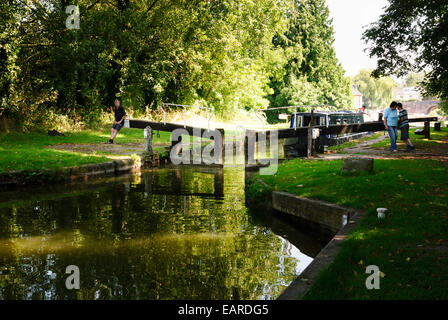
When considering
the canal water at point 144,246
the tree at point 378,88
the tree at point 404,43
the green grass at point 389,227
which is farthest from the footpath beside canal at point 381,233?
the tree at point 378,88

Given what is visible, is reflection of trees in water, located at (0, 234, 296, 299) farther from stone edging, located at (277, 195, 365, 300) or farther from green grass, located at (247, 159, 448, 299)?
green grass, located at (247, 159, 448, 299)

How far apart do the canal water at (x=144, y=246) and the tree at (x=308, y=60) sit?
3469 centimetres

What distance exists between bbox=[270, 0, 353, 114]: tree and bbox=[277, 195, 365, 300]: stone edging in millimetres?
37933

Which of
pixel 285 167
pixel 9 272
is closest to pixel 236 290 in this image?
pixel 9 272

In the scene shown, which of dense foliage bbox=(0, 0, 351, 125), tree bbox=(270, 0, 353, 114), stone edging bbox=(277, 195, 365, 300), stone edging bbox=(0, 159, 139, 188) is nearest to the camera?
stone edging bbox=(277, 195, 365, 300)

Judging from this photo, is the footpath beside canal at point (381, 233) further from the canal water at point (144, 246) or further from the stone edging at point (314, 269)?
the canal water at point (144, 246)

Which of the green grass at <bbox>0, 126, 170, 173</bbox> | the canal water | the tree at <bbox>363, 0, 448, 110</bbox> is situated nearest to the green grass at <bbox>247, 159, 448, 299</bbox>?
the canal water

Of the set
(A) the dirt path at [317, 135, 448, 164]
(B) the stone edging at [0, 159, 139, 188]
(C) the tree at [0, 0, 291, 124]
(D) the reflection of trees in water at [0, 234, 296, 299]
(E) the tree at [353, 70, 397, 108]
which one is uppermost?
(E) the tree at [353, 70, 397, 108]

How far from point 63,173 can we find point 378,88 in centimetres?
8234

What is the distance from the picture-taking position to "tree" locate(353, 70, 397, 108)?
82.1m

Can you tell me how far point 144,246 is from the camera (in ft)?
19.2

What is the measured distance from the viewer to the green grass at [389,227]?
11.8 ft
